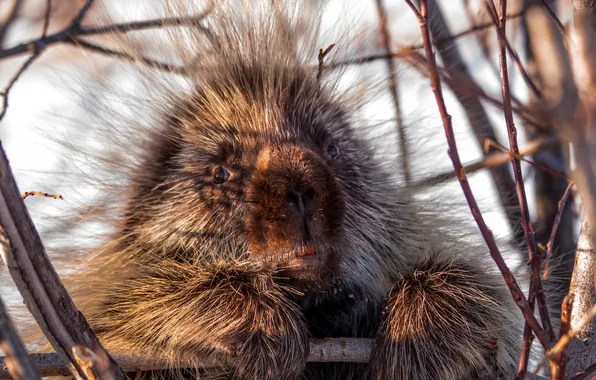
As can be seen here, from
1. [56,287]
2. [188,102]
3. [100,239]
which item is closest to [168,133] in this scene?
[188,102]

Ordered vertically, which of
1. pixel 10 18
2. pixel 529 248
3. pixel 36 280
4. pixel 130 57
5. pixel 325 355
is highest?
pixel 10 18

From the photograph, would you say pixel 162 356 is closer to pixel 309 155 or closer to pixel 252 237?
pixel 252 237

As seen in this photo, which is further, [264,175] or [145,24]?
[145,24]

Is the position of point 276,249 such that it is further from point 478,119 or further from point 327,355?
point 478,119

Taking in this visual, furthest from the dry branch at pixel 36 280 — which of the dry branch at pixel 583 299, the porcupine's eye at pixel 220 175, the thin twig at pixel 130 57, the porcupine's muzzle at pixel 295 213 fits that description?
the thin twig at pixel 130 57

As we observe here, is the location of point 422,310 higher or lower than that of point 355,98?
lower

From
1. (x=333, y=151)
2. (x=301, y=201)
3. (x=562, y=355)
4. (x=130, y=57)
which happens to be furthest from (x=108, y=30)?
(x=562, y=355)

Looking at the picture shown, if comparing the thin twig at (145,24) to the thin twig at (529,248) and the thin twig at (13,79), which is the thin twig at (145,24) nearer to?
the thin twig at (13,79)

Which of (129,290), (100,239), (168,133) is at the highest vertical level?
(168,133)

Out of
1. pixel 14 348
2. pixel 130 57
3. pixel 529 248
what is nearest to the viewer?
pixel 14 348
